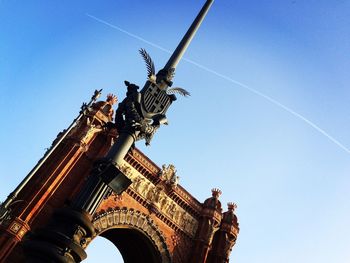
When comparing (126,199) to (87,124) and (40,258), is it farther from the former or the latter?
(40,258)

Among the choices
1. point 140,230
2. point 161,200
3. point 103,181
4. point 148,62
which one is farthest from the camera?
point 161,200

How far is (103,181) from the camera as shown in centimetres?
577

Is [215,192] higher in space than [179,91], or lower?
higher

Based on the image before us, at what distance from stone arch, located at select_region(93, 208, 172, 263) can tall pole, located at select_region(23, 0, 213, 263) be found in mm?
13327

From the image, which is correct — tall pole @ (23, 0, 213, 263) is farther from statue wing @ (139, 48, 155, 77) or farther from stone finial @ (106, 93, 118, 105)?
stone finial @ (106, 93, 118, 105)

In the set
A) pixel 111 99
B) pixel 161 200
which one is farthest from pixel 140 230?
pixel 111 99

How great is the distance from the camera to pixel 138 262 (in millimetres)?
21703

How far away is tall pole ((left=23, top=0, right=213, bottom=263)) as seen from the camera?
4703 mm

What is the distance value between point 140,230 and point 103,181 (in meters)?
15.6

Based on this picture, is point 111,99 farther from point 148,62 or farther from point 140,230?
point 148,62

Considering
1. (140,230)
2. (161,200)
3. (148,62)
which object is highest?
(161,200)

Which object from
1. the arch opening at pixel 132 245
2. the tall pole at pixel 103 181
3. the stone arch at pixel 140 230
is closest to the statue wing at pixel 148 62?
the tall pole at pixel 103 181

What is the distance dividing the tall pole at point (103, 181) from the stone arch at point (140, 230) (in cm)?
1333

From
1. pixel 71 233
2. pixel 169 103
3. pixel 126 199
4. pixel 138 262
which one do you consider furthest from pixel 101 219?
pixel 71 233
